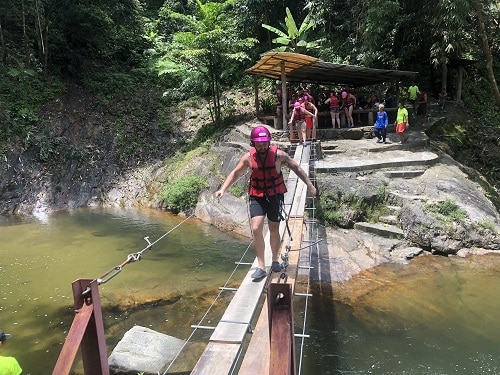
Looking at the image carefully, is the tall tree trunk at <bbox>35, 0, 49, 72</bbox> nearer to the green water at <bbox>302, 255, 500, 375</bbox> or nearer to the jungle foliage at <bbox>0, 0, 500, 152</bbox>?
the jungle foliage at <bbox>0, 0, 500, 152</bbox>

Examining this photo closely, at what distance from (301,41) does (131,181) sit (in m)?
7.95

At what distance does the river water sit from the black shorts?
1953mm

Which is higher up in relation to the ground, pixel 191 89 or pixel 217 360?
pixel 191 89

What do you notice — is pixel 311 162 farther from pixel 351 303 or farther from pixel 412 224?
pixel 351 303

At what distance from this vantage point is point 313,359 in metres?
4.98

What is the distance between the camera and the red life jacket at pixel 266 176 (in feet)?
13.9

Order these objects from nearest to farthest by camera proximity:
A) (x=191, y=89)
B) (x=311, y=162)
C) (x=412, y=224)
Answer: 1. (x=412, y=224)
2. (x=311, y=162)
3. (x=191, y=89)

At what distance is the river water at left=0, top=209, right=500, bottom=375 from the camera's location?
5.01m

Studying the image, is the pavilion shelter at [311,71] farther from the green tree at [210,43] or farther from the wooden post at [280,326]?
the wooden post at [280,326]

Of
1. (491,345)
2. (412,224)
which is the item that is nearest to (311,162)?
(412,224)

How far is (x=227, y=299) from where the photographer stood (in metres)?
6.65

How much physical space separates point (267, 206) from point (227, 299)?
2.85 meters

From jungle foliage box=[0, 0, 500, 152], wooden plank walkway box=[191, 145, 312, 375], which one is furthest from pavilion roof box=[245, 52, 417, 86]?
wooden plank walkway box=[191, 145, 312, 375]

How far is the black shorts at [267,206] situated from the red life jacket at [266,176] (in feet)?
0.21
